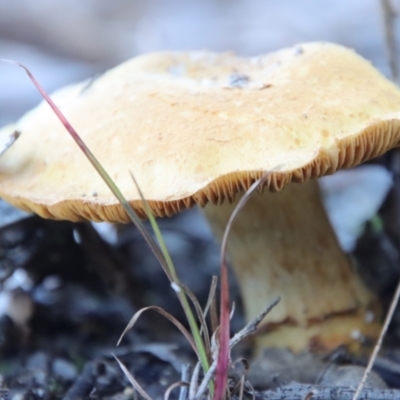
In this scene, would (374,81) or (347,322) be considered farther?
(347,322)

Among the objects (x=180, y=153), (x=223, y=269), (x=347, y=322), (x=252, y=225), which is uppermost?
(x=180, y=153)

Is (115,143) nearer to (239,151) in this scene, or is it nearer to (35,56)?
(239,151)

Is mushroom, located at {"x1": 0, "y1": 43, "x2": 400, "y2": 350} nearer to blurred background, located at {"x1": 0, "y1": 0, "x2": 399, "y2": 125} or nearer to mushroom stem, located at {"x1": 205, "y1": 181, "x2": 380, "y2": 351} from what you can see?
mushroom stem, located at {"x1": 205, "y1": 181, "x2": 380, "y2": 351}

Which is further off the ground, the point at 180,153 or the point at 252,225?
the point at 180,153

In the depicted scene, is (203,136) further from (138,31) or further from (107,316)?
(138,31)

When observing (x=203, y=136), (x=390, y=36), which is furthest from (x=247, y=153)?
(x=390, y=36)

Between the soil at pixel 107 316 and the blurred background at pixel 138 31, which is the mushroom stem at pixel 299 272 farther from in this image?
the blurred background at pixel 138 31

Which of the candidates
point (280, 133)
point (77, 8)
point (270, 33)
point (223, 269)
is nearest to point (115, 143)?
point (280, 133)
